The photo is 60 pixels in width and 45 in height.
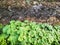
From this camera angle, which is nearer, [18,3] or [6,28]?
[6,28]

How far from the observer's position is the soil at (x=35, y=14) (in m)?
4.92

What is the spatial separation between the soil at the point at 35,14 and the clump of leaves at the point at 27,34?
71 cm

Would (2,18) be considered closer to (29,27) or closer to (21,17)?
(21,17)

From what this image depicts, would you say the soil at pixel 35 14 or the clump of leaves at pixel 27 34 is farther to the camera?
the soil at pixel 35 14

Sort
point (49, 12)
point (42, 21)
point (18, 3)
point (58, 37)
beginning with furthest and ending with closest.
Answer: point (18, 3) < point (49, 12) < point (42, 21) < point (58, 37)

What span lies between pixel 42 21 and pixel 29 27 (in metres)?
0.81

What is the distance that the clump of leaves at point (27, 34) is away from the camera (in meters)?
4.01

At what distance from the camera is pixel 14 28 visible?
13.5ft

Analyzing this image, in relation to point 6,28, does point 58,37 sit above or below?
below

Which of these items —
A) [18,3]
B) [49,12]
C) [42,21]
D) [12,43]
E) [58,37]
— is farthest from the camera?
[18,3]

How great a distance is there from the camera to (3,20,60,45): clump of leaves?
401 centimetres

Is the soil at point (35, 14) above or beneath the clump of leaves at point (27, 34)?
beneath

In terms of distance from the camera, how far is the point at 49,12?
5344mm

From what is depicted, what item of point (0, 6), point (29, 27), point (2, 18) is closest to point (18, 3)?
point (0, 6)
